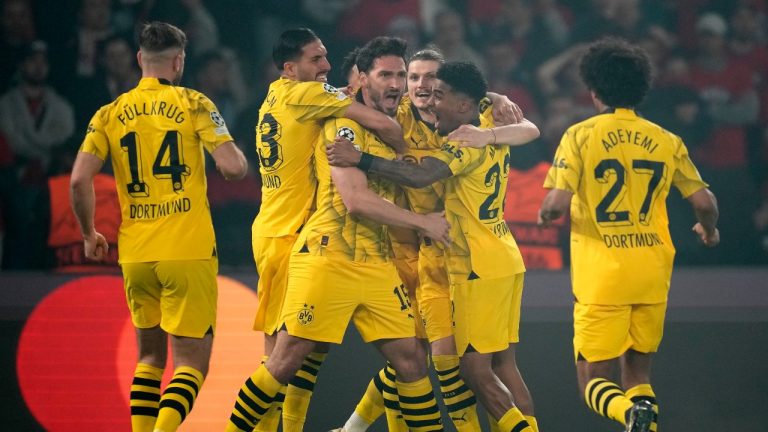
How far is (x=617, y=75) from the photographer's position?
20.0ft

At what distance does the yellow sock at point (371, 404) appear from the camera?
678cm

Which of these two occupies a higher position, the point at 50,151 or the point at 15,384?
the point at 50,151

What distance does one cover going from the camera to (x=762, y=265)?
8602 mm

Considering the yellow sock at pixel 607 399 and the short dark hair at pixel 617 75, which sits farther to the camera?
the short dark hair at pixel 617 75

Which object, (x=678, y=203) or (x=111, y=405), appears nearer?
(x=111, y=405)

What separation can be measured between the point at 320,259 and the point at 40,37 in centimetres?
523

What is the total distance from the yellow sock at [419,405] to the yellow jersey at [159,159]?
122 cm

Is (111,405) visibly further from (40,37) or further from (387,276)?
(40,37)

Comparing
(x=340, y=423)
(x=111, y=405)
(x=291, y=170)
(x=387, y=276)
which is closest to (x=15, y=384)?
(x=111, y=405)

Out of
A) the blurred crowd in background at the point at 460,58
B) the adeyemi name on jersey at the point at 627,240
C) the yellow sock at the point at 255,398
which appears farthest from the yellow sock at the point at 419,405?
the blurred crowd in background at the point at 460,58

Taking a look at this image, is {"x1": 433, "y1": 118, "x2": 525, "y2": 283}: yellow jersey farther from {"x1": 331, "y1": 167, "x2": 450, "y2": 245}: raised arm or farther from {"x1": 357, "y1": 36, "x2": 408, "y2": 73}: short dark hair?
{"x1": 357, "y1": 36, "x2": 408, "y2": 73}: short dark hair

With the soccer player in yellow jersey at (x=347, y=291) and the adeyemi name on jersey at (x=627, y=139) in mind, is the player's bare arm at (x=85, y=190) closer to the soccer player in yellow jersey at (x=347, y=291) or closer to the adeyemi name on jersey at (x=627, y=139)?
the soccer player in yellow jersey at (x=347, y=291)

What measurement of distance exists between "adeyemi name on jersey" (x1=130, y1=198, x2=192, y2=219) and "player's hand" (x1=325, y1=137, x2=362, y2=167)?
0.84 meters

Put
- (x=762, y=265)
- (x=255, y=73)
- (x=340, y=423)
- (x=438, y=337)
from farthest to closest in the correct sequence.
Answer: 1. (x=255, y=73)
2. (x=762, y=265)
3. (x=340, y=423)
4. (x=438, y=337)
